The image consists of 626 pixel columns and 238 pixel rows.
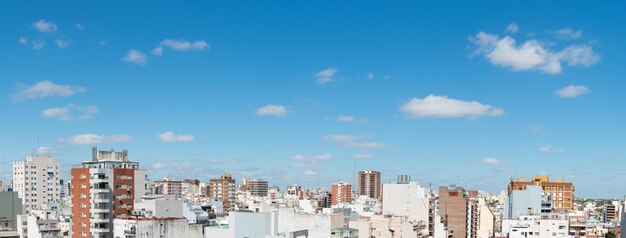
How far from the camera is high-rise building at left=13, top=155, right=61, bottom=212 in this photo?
10675cm

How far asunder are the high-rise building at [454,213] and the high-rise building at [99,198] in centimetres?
4089

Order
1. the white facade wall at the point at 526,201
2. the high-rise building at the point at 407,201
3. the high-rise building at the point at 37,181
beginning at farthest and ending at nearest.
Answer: the high-rise building at the point at 37,181 → the white facade wall at the point at 526,201 → the high-rise building at the point at 407,201

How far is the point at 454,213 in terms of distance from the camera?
83250 millimetres

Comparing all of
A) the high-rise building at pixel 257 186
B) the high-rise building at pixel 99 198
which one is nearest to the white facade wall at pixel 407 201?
the high-rise building at pixel 99 198

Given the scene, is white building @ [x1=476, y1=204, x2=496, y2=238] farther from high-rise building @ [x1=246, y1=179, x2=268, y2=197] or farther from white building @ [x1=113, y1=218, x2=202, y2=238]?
high-rise building @ [x1=246, y1=179, x2=268, y2=197]

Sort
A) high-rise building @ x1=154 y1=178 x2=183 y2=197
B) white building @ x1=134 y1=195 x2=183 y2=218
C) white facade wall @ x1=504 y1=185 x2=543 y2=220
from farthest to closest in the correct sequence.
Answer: high-rise building @ x1=154 y1=178 x2=183 y2=197 < white facade wall @ x1=504 y1=185 x2=543 y2=220 < white building @ x1=134 y1=195 x2=183 y2=218

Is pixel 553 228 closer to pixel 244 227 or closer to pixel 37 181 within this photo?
pixel 244 227

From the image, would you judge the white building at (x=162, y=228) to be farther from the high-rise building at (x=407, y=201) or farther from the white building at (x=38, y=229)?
the high-rise building at (x=407, y=201)

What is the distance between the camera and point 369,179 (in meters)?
170

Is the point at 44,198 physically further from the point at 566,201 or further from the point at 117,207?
the point at 566,201

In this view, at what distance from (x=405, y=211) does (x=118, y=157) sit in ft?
103

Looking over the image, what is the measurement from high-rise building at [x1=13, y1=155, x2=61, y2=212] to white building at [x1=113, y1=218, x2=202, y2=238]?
215 feet

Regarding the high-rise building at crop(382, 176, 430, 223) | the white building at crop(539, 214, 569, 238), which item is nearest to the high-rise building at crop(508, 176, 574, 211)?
the high-rise building at crop(382, 176, 430, 223)

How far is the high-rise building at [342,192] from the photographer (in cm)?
14575
